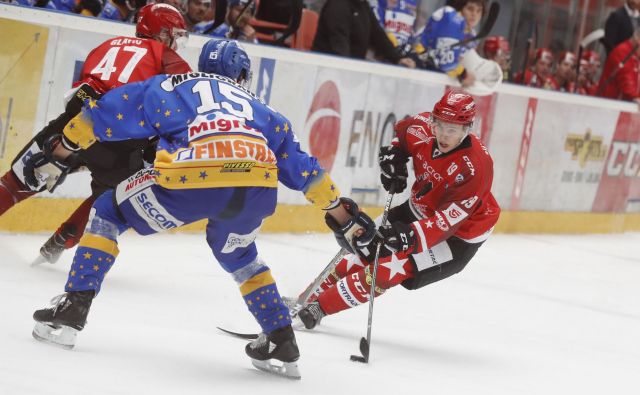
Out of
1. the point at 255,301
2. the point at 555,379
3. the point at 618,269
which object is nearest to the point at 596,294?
the point at 618,269

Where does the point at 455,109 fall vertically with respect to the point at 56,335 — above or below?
above

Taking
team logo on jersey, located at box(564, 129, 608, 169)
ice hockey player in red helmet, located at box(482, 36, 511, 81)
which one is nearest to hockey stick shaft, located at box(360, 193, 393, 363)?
ice hockey player in red helmet, located at box(482, 36, 511, 81)

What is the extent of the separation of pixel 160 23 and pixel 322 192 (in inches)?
67.0

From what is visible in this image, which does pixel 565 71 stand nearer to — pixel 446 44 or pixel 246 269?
pixel 446 44

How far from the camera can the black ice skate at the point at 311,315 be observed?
4.90 meters

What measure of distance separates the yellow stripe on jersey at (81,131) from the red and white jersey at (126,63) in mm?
1097

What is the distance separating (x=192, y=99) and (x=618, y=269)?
17.9ft

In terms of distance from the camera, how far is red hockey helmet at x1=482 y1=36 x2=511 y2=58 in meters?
9.65

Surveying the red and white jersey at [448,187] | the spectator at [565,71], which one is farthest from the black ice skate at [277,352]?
the spectator at [565,71]

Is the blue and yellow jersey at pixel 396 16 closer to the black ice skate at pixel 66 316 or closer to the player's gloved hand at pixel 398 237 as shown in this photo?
the player's gloved hand at pixel 398 237

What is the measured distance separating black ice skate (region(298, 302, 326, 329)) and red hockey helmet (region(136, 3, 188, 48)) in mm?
1387

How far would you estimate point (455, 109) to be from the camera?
4762 millimetres

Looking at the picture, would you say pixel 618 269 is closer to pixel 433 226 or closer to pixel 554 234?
pixel 554 234

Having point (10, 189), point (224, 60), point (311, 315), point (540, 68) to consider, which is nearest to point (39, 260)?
point (10, 189)
